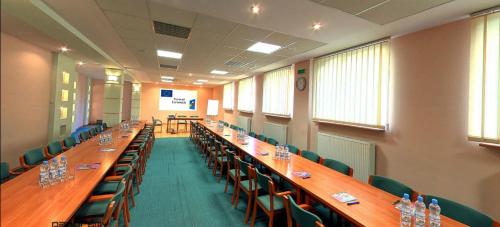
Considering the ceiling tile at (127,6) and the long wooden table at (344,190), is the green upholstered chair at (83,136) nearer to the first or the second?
the ceiling tile at (127,6)

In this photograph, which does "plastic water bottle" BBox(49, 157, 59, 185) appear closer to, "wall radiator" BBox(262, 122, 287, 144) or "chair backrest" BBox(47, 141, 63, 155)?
"chair backrest" BBox(47, 141, 63, 155)

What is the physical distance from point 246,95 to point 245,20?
236 inches

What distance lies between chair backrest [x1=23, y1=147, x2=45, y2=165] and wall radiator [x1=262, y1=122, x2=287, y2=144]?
4943 mm

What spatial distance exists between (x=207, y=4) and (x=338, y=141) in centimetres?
335

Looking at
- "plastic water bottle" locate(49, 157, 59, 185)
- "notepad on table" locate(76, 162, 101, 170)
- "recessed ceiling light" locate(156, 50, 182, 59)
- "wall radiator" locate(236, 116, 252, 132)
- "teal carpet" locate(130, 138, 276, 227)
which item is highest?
"recessed ceiling light" locate(156, 50, 182, 59)

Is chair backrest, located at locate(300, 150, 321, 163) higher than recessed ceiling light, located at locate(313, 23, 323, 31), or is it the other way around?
recessed ceiling light, located at locate(313, 23, 323, 31)

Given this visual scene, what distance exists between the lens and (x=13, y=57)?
2.04ft

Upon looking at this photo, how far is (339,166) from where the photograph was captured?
2.83 metres

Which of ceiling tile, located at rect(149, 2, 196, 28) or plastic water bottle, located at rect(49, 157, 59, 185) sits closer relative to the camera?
plastic water bottle, located at rect(49, 157, 59, 185)

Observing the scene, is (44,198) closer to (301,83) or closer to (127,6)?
(127,6)

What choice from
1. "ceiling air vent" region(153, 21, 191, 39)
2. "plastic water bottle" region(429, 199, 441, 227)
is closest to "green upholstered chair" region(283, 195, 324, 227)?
"plastic water bottle" region(429, 199, 441, 227)

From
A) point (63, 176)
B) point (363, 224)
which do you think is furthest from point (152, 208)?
point (363, 224)

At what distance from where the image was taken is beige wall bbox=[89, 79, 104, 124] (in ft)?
39.9

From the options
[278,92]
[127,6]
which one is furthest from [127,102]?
[127,6]
